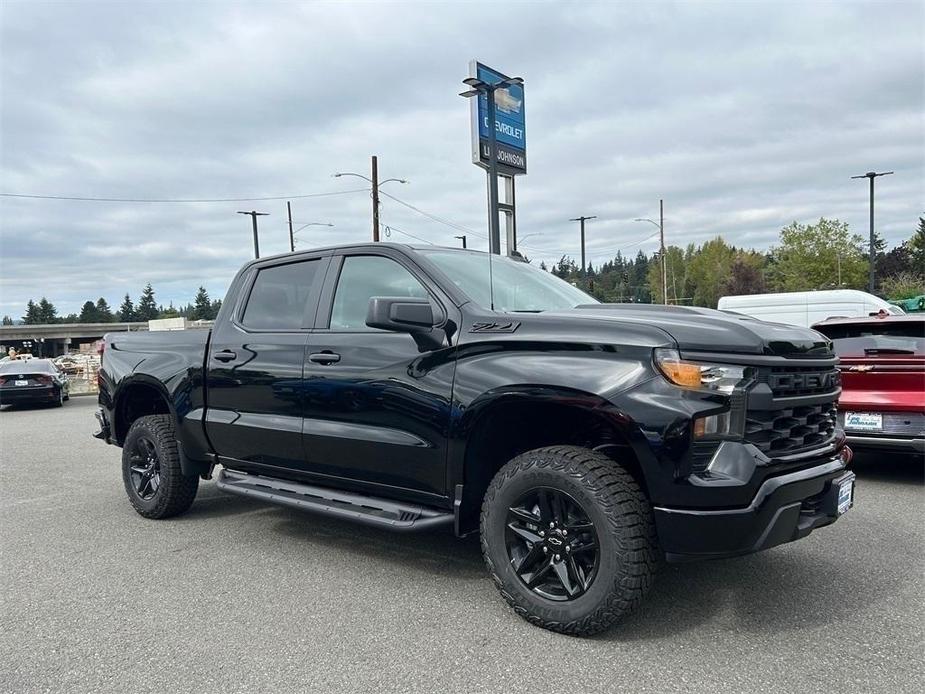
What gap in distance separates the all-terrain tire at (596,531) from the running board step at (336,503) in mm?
415

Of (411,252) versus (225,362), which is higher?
(411,252)

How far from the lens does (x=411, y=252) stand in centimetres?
412

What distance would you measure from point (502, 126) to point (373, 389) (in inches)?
804

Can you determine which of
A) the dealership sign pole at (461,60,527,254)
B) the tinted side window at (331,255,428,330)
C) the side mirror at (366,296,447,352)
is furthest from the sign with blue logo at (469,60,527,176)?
the side mirror at (366,296,447,352)

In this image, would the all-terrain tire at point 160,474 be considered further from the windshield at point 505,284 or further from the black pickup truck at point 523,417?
the windshield at point 505,284

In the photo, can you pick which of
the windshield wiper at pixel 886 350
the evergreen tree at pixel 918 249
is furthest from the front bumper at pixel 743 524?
the evergreen tree at pixel 918 249

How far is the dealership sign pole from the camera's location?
20047mm

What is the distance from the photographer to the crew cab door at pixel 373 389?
12.3 feet

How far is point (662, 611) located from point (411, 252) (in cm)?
236

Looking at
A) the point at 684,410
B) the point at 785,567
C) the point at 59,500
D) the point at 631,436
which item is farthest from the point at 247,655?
the point at 59,500

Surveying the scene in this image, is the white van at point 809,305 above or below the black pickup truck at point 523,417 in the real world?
above

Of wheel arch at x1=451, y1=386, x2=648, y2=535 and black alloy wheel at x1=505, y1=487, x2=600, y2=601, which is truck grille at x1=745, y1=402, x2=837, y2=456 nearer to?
wheel arch at x1=451, y1=386, x2=648, y2=535

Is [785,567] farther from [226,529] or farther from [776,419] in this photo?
[226,529]

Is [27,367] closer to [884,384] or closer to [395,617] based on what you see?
[395,617]
